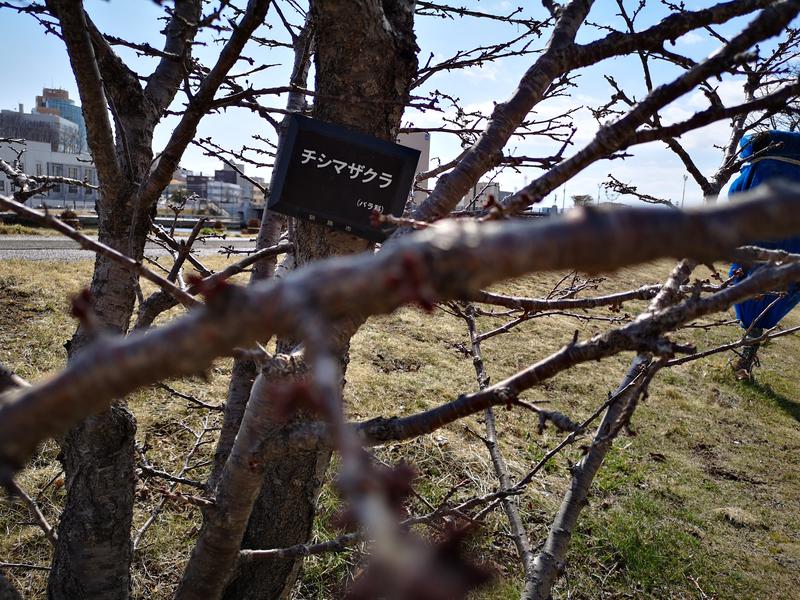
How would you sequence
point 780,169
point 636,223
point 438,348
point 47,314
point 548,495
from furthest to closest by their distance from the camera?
point 438,348 < point 47,314 < point 548,495 < point 780,169 < point 636,223

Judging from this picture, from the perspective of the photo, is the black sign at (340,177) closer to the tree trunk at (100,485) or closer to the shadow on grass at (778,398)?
the tree trunk at (100,485)

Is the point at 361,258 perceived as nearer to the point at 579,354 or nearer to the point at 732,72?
the point at 579,354

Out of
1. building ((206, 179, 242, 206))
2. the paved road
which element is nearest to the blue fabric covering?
the paved road

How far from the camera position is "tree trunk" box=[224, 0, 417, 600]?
1764mm

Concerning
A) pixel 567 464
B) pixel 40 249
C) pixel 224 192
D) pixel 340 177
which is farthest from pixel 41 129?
pixel 340 177

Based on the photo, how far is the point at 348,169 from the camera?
5.90 ft

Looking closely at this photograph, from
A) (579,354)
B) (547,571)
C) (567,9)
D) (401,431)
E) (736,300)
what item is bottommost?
(547,571)

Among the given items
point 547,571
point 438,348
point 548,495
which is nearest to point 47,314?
point 438,348

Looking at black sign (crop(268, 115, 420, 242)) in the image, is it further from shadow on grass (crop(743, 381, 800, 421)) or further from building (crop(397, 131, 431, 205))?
shadow on grass (crop(743, 381, 800, 421))

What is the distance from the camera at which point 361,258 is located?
1.72 feet

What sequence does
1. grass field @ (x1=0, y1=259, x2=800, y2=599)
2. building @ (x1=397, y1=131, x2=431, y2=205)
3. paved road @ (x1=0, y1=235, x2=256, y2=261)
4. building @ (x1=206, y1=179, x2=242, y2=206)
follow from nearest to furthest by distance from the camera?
building @ (x1=397, y1=131, x2=431, y2=205), grass field @ (x1=0, y1=259, x2=800, y2=599), paved road @ (x1=0, y1=235, x2=256, y2=261), building @ (x1=206, y1=179, x2=242, y2=206)

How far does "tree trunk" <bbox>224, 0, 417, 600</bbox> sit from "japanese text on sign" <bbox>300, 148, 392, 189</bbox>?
19cm

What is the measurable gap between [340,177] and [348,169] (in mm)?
38

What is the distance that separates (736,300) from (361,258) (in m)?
0.88
